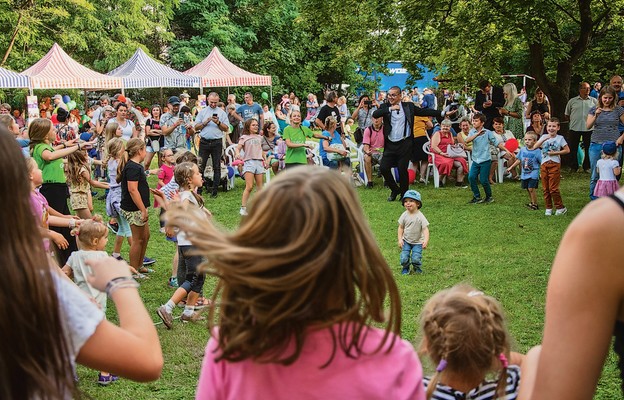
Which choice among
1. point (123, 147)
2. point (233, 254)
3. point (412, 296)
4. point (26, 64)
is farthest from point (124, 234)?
point (26, 64)

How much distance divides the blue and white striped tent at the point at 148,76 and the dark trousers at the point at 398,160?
1222cm

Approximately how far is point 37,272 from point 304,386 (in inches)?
26.5

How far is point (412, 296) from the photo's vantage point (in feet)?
23.8

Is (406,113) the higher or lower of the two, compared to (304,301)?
higher

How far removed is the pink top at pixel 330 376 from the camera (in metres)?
1.76

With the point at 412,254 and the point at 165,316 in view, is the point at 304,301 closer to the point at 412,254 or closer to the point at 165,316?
the point at 165,316

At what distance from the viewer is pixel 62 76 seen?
2231cm

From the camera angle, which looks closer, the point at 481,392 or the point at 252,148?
the point at 481,392

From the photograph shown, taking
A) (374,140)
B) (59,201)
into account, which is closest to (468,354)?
(59,201)

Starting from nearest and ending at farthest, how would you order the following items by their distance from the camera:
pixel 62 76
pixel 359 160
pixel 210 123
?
pixel 210 123
pixel 359 160
pixel 62 76

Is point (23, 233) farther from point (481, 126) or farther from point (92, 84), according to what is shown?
point (92, 84)

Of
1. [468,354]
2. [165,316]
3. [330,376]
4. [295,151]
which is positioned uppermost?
[330,376]

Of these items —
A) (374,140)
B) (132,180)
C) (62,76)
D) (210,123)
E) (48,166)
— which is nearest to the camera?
(48,166)

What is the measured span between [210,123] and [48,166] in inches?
283
